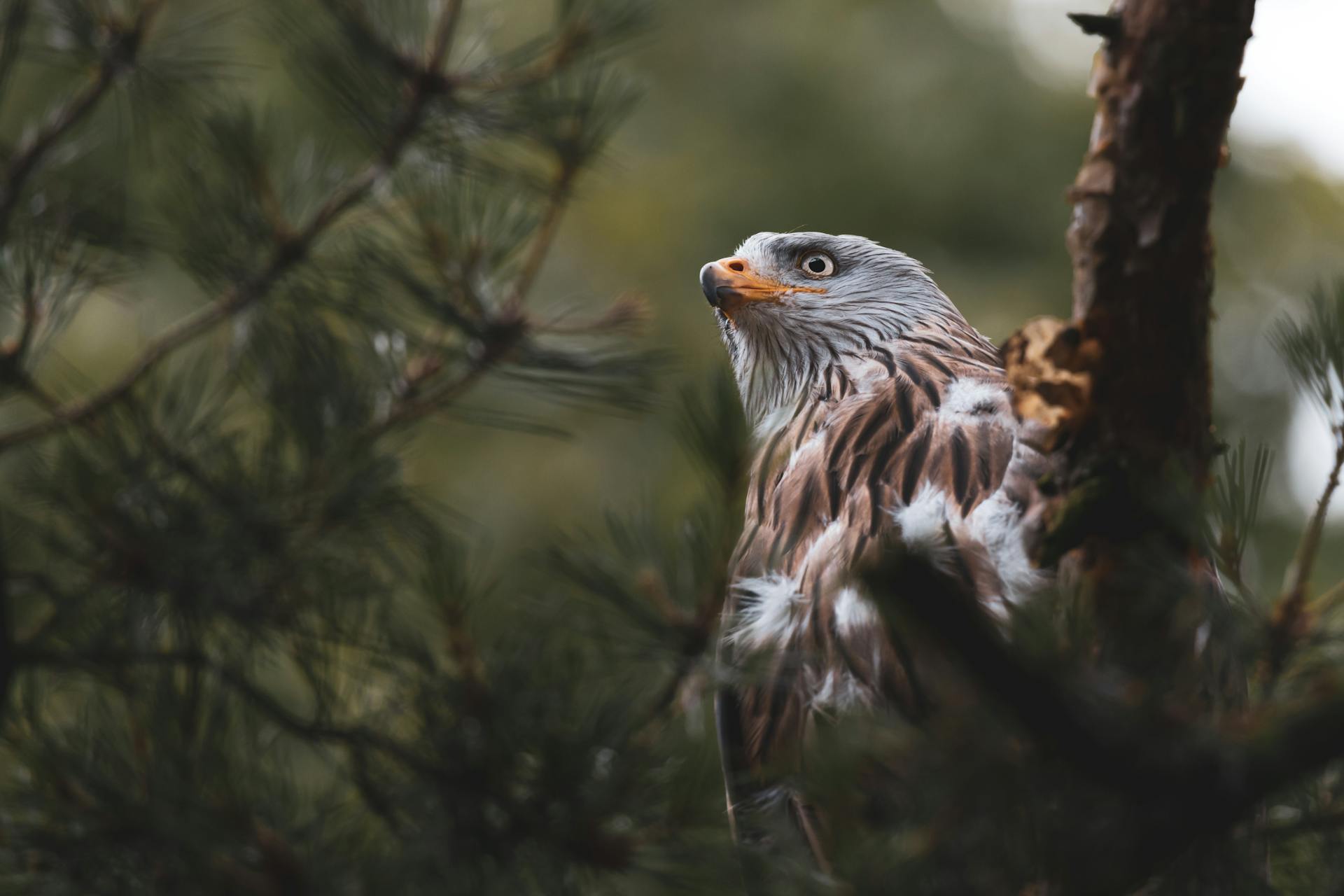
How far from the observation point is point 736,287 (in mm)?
3197

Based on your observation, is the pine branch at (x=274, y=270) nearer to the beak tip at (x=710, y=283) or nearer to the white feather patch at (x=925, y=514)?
the beak tip at (x=710, y=283)

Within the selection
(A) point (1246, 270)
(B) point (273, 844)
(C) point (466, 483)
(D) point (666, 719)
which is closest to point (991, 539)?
(D) point (666, 719)

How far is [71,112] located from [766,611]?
161 cm

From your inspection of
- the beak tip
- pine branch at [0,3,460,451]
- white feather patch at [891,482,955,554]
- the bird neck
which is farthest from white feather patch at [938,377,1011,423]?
pine branch at [0,3,460,451]

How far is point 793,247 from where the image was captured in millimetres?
3354

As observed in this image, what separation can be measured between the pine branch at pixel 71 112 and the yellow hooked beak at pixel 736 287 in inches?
53.3

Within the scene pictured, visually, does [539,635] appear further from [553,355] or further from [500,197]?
[500,197]

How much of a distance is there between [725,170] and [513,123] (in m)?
5.28

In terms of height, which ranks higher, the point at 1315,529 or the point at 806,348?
the point at 1315,529

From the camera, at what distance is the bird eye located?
3.37m

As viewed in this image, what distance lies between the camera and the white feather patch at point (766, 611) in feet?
7.72

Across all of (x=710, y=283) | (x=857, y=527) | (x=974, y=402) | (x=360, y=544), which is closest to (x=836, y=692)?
(x=857, y=527)

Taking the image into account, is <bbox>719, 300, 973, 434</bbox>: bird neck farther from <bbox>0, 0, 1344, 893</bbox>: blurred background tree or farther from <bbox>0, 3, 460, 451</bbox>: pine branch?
<bbox>0, 3, 460, 451</bbox>: pine branch

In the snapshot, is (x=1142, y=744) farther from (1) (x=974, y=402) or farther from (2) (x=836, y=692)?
(1) (x=974, y=402)
